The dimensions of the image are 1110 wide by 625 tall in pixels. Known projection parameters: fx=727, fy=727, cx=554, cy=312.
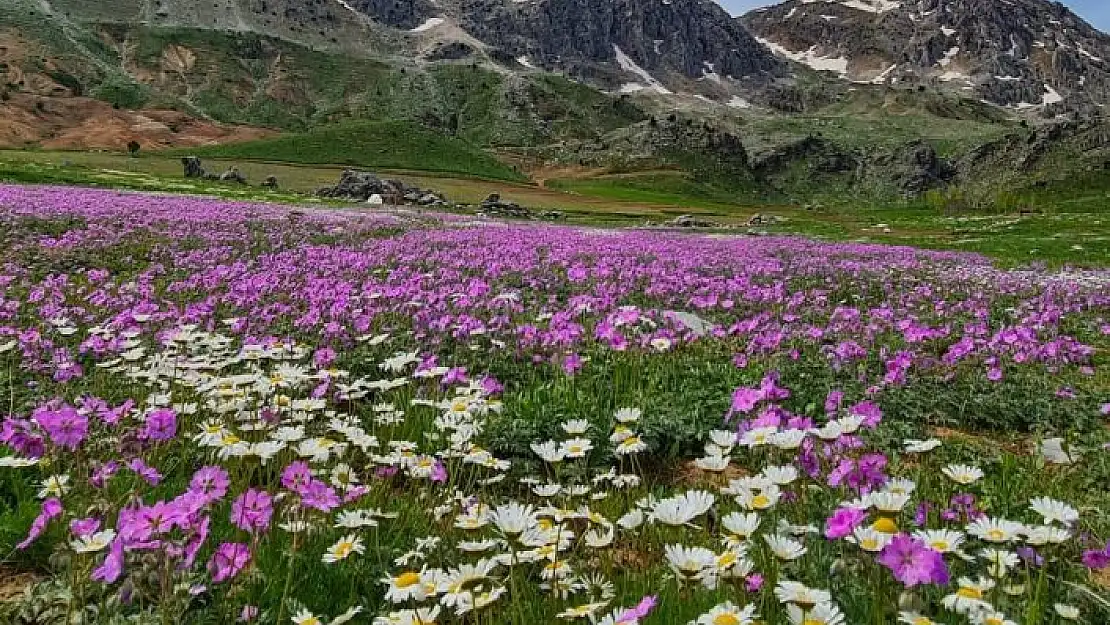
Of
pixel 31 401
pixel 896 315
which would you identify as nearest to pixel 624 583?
pixel 31 401

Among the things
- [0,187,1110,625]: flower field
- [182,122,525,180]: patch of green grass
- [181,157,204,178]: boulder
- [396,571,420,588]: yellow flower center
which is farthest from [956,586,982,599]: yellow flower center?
[182,122,525,180]: patch of green grass

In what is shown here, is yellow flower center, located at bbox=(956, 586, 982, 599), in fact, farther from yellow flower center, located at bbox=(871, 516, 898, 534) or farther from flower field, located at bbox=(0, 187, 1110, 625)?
yellow flower center, located at bbox=(871, 516, 898, 534)

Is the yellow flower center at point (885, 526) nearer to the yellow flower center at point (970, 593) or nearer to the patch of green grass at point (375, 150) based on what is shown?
the yellow flower center at point (970, 593)

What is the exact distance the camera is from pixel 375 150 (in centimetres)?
13288

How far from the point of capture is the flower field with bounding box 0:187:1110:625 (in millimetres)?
2451

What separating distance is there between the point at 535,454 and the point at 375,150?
13501 centimetres

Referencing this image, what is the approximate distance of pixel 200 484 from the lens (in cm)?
292

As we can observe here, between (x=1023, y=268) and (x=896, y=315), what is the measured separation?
15246mm

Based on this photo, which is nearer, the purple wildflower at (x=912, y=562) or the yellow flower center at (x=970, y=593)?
the purple wildflower at (x=912, y=562)

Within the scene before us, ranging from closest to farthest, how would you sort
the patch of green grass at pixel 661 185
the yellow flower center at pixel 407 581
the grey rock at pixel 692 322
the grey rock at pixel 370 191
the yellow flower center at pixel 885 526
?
the yellow flower center at pixel 885 526
the yellow flower center at pixel 407 581
the grey rock at pixel 692 322
the grey rock at pixel 370 191
the patch of green grass at pixel 661 185

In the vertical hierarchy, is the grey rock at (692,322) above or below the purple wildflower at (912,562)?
below

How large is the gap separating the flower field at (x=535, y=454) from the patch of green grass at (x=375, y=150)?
121311mm

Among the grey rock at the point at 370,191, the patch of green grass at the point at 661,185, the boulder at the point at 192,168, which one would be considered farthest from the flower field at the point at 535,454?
the patch of green grass at the point at 661,185

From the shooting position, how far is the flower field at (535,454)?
2.45 meters
